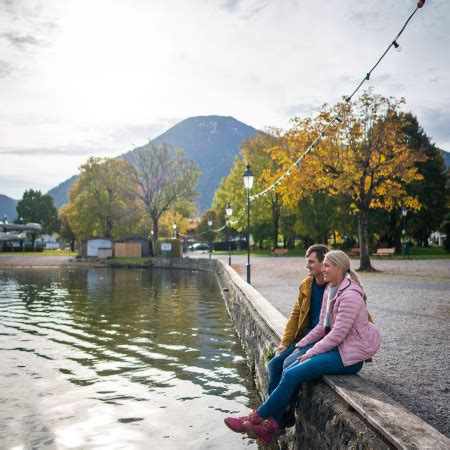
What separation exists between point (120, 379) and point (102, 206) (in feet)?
176

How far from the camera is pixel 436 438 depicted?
10.5 feet

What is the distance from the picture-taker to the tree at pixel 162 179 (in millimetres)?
56250

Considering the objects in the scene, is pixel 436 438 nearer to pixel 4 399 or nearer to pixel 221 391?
pixel 221 391

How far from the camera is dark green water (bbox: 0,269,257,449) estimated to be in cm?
655

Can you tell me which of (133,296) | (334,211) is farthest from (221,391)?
(334,211)

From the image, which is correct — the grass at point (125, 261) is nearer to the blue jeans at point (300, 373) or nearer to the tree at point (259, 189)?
the tree at point (259, 189)

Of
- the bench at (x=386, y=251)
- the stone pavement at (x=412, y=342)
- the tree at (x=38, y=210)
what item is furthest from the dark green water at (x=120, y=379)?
the tree at (x=38, y=210)

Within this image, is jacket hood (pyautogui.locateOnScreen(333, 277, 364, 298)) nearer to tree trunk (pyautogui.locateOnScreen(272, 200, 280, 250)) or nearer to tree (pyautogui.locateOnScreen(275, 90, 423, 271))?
A: tree (pyautogui.locateOnScreen(275, 90, 423, 271))

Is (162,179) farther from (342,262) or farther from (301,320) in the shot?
(342,262)

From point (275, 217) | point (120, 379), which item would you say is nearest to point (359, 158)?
point (120, 379)

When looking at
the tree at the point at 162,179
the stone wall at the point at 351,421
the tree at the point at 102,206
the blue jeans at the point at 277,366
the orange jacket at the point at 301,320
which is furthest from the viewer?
the tree at the point at 102,206

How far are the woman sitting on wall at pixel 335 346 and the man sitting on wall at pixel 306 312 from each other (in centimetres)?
61

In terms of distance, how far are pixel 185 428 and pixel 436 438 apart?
168 inches

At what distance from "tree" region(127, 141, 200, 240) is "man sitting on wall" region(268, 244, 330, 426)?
166ft
